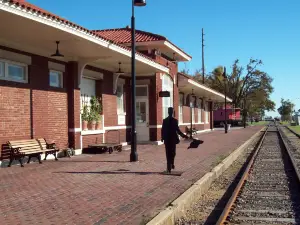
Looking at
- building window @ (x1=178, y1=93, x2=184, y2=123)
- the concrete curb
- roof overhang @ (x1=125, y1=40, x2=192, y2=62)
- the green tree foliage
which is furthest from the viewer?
the green tree foliage

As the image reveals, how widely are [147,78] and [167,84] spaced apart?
2.65 meters

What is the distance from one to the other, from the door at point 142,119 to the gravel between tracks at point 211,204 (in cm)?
1014

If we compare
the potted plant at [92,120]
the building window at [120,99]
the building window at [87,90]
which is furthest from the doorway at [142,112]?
the potted plant at [92,120]

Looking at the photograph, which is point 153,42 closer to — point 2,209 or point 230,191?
point 230,191

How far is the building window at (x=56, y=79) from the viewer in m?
14.9

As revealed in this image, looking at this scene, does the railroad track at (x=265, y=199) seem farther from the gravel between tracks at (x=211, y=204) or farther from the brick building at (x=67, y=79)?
the brick building at (x=67, y=79)

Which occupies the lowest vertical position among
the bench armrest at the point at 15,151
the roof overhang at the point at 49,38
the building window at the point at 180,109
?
the bench armrest at the point at 15,151

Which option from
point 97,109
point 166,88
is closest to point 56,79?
point 97,109

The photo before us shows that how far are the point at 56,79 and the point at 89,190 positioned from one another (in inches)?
293

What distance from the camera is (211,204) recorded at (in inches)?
328

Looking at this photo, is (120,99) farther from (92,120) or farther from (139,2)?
(139,2)

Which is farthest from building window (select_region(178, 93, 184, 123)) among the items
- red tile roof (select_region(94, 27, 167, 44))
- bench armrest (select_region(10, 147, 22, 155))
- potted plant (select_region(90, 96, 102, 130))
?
bench armrest (select_region(10, 147, 22, 155))

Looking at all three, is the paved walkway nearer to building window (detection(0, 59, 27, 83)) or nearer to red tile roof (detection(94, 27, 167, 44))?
building window (detection(0, 59, 27, 83))

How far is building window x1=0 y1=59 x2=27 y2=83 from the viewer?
12359 millimetres
